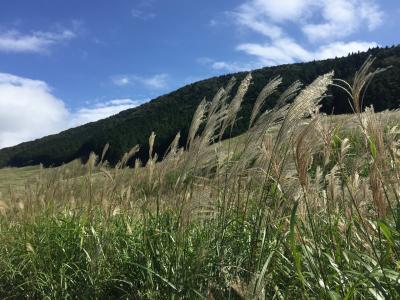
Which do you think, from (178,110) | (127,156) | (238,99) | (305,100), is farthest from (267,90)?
(178,110)

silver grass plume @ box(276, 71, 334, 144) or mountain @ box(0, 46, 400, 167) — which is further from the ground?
mountain @ box(0, 46, 400, 167)

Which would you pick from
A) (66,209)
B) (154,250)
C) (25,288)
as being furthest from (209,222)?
(66,209)

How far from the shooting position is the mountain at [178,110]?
69.9 metres

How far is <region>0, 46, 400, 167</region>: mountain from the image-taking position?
229ft

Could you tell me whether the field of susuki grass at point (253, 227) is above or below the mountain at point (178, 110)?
below

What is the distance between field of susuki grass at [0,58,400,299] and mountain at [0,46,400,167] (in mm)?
56228

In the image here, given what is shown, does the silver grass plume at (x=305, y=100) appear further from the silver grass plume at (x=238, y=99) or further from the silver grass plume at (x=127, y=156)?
the silver grass plume at (x=127, y=156)

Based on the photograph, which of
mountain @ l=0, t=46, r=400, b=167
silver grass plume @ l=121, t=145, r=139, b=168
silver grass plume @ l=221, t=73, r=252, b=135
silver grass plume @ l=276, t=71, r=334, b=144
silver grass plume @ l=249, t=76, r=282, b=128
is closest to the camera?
silver grass plume @ l=276, t=71, r=334, b=144

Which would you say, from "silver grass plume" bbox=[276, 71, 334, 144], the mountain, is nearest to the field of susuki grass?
"silver grass plume" bbox=[276, 71, 334, 144]

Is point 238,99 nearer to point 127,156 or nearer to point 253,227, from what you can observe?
point 253,227

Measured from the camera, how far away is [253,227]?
3193 mm

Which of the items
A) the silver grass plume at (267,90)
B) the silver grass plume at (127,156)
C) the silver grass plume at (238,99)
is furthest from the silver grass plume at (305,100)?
the silver grass plume at (127,156)

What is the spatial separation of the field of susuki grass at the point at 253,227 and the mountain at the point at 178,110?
184 ft

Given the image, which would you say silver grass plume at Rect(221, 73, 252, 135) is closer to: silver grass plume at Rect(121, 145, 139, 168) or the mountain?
silver grass plume at Rect(121, 145, 139, 168)
